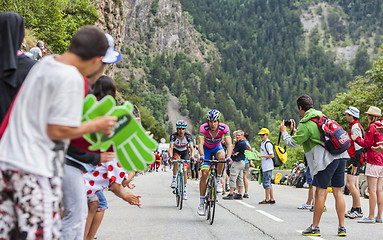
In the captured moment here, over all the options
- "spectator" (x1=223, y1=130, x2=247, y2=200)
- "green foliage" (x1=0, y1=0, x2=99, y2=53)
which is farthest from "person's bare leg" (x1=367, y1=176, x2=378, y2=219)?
"green foliage" (x1=0, y1=0, x2=99, y2=53)

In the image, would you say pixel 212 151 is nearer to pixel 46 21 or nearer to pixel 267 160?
pixel 267 160

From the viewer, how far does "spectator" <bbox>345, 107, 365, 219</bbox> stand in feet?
31.7

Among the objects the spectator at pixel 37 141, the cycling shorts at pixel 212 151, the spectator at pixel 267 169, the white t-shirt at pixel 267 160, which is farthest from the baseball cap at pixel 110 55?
the white t-shirt at pixel 267 160

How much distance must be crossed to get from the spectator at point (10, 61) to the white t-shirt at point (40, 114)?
526mm

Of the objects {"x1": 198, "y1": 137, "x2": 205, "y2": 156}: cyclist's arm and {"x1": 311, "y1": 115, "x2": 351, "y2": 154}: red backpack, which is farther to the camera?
{"x1": 198, "y1": 137, "x2": 205, "y2": 156}: cyclist's arm

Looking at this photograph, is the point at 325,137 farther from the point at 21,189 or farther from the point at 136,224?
the point at 21,189

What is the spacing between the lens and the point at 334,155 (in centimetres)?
729

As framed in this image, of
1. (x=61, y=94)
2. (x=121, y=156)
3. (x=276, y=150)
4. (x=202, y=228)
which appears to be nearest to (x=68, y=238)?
(x=121, y=156)

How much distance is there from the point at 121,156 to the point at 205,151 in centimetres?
703

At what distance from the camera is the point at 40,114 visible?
255 centimetres

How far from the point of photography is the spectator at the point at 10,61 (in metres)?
3.08

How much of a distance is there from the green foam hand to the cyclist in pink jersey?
6.31m

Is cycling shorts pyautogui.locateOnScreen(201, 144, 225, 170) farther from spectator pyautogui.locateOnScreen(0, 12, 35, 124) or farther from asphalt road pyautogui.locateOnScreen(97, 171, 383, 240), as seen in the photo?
spectator pyautogui.locateOnScreen(0, 12, 35, 124)

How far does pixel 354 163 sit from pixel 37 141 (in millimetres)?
8607
